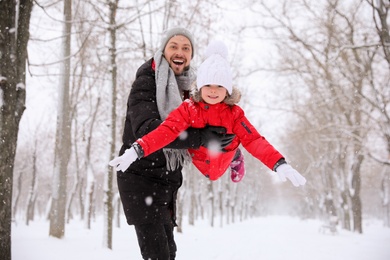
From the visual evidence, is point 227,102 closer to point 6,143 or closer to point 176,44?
point 176,44

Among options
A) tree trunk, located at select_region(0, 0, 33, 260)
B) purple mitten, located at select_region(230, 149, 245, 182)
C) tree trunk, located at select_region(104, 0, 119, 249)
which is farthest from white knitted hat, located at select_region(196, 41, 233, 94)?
tree trunk, located at select_region(104, 0, 119, 249)

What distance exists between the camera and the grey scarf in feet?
8.04

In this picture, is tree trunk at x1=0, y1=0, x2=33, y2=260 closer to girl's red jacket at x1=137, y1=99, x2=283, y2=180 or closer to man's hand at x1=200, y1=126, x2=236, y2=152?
girl's red jacket at x1=137, y1=99, x2=283, y2=180

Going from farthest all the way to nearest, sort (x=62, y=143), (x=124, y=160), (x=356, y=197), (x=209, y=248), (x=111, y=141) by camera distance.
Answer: (x=356, y=197), (x=62, y=143), (x=209, y=248), (x=111, y=141), (x=124, y=160)

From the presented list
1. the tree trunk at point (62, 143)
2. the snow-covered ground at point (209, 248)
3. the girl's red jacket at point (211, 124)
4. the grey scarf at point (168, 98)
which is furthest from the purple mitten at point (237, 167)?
the tree trunk at point (62, 143)

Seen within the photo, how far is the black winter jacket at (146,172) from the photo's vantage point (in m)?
2.32

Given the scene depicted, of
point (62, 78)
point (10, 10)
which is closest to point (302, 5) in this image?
point (62, 78)

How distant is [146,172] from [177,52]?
103cm

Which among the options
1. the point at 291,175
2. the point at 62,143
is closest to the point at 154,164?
the point at 291,175

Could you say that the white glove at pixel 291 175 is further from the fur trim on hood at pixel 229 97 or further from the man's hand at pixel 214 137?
the fur trim on hood at pixel 229 97

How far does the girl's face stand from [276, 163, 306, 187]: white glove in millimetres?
654

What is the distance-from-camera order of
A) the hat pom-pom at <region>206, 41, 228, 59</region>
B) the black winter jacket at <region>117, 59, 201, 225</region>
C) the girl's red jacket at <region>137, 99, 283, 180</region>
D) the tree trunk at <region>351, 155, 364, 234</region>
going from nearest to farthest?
the girl's red jacket at <region>137, 99, 283, 180</region> → the black winter jacket at <region>117, 59, 201, 225</region> → the hat pom-pom at <region>206, 41, 228, 59</region> → the tree trunk at <region>351, 155, 364, 234</region>

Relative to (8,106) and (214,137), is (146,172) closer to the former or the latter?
(214,137)

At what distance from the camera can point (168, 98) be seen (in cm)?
251
